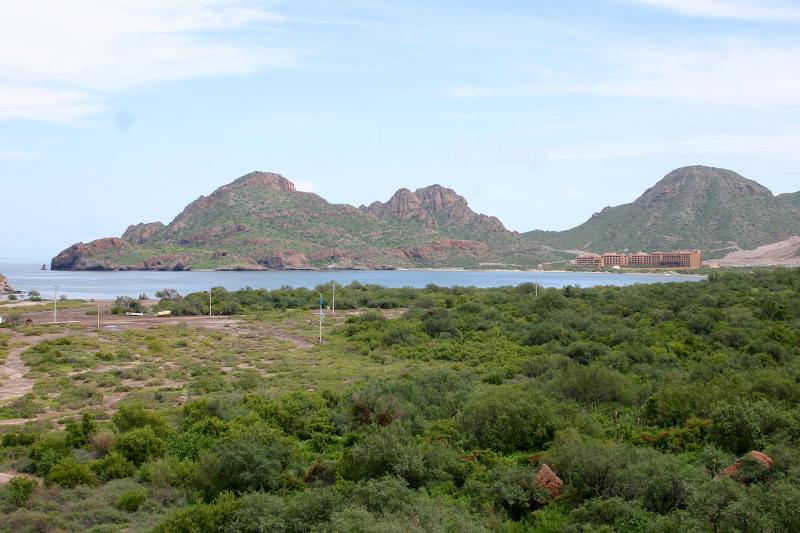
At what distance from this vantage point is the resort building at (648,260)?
531 ft

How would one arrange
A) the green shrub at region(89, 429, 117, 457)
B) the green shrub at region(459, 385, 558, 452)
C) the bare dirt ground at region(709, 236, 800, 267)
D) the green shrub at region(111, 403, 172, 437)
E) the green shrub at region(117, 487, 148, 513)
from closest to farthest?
the green shrub at region(117, 487, 148, 513), the green shrub at region(89, 429, 117, 457), the green shrub at region(459, 385, 558, 452), the green shrub at region(111, 403, 172, 437), the bare dirt ground at region(709, 236, 800, 267)

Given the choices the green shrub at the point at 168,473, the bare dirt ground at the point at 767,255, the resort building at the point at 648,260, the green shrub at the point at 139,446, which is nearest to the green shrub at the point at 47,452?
the green shrub at the point at 139,446

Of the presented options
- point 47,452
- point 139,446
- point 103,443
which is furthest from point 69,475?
point 103,443

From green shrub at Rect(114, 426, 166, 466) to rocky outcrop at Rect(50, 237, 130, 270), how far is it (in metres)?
176

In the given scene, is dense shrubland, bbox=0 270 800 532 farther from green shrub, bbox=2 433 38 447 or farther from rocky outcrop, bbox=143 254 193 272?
rocky outcrop, bbox=143 254 193 272

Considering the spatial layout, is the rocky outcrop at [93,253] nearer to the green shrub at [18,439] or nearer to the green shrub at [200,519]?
the green shrub at [18,439]

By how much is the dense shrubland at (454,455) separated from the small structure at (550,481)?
0.13 meters

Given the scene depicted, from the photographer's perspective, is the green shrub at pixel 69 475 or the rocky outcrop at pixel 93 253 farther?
the rocky outcrop at pixel 93 253

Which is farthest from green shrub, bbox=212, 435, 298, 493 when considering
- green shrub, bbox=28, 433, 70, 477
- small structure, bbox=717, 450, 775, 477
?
small structure, bbox=717, 450, 775, 477

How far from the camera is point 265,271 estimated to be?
172m

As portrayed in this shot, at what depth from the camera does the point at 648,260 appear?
581ft

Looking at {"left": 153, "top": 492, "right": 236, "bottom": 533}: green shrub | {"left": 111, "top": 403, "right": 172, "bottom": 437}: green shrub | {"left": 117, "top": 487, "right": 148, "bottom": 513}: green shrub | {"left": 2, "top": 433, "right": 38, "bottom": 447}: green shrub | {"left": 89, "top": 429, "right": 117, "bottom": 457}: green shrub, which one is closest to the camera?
{"left": 153, "top": 492, "right": 236, "bottom": 533}: green shrub

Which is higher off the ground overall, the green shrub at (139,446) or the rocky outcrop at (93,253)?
the rocky outcrop at (93,253)

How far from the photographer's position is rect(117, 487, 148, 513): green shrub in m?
11.6
